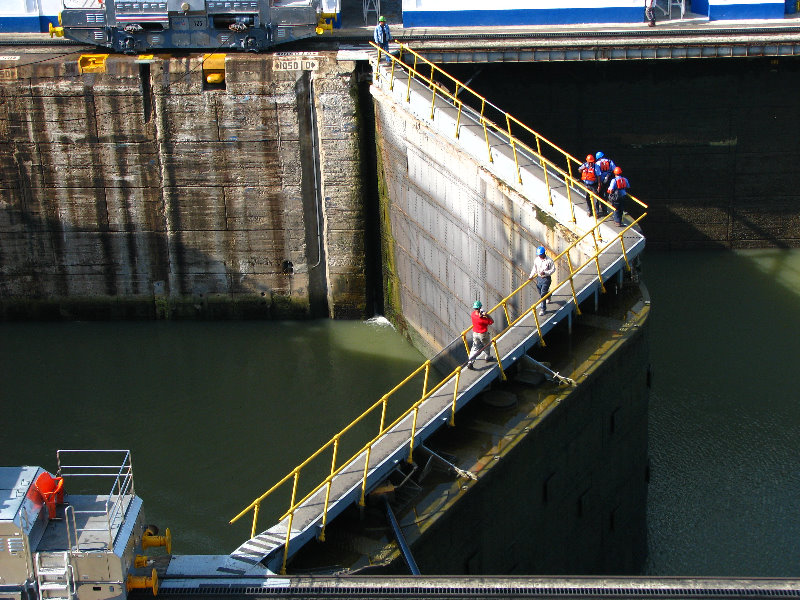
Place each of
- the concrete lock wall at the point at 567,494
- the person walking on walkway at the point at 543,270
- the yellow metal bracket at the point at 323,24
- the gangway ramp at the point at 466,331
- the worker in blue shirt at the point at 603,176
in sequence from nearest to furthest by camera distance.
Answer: the gangway ramp at the point at 466,331 → the concrete lock wall at the point at 567,494 → the person walking on walkway at the point at 543,270 → the worker in blue shirt at the point at 603,176 → the yellow metal bracket at the point at 323,24

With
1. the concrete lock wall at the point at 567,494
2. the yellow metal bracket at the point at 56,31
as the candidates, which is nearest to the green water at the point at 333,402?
the concrete lock wall at the point at 567,494

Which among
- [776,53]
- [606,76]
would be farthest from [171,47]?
[776,53]

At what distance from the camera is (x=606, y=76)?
31.2m

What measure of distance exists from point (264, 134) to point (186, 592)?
18.0m

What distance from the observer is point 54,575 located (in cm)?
1162

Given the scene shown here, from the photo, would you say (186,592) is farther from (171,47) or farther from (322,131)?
(171,47)

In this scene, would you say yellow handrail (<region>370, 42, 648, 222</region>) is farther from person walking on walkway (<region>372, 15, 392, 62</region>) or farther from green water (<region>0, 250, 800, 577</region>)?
green water (<region>0, 250, 800, 577</region>)

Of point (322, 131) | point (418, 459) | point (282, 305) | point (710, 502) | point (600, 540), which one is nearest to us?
point (418, 459)

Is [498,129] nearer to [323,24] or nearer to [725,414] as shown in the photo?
[725,414]

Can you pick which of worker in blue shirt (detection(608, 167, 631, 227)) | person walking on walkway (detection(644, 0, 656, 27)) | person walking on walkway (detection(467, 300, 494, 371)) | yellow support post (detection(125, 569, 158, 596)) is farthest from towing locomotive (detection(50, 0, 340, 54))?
yellow support post (detection(125, 569, 158, 596))

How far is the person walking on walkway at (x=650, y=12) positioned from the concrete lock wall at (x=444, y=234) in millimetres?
9374

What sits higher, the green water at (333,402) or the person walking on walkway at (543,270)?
the person walking on walkway at (543,270)

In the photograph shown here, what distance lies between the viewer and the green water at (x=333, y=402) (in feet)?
69.0

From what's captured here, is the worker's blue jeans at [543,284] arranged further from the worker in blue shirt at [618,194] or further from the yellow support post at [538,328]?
the worker in blue shirt at [618,194]
